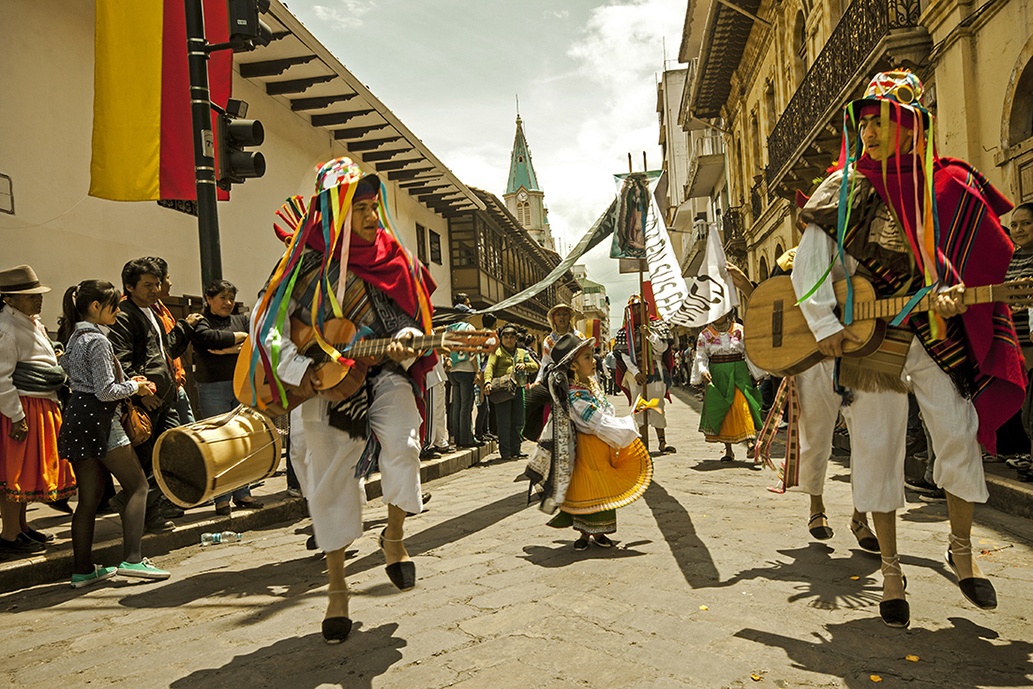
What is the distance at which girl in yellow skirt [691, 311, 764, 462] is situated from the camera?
9.61 metres

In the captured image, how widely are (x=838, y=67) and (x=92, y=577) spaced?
1355 cm

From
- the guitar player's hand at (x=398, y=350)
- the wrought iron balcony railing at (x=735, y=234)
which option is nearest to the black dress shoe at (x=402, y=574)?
the guitar player's hand at (x=398, y=350)

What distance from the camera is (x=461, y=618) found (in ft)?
12.4

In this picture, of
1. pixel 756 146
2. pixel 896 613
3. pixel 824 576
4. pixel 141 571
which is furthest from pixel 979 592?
pixel 756 146

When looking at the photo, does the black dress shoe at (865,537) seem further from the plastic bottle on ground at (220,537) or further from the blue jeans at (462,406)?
the blue jeans at (462,406)

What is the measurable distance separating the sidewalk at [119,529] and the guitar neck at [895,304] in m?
4.70

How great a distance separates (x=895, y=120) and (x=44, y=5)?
898 cm

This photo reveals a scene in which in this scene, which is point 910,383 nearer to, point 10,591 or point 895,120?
point 895,120

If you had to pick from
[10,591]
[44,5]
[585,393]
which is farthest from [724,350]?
[44,5]

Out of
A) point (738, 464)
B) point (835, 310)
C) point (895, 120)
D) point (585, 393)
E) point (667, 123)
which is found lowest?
point (738, 464)

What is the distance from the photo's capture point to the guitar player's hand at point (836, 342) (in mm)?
3643

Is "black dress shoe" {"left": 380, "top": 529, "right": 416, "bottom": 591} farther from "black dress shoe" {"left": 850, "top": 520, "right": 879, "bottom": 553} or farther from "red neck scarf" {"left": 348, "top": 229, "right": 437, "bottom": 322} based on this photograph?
"black dress shoe" {"left": 850, "top": 520, "right": 879, "bottom": 553}

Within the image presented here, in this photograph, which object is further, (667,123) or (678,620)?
(667,123)

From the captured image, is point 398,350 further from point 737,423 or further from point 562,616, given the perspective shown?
point 737,423
